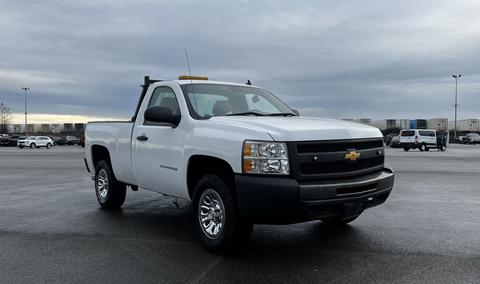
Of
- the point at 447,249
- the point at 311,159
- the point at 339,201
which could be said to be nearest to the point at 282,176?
the point at 311,159

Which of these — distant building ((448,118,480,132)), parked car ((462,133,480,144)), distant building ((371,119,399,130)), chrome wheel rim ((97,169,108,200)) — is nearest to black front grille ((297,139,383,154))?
chrome wheel rim ((97,169,108,200))

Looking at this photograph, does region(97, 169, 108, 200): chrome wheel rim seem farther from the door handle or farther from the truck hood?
the truck hood

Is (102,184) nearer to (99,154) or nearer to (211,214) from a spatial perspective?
(99,154)

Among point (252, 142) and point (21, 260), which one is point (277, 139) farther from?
point (21, 260)

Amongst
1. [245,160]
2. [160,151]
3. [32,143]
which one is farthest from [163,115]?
[32,143]

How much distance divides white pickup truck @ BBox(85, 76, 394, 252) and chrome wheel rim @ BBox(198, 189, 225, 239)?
0.01m

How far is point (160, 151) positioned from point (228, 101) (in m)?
1.15

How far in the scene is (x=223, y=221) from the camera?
5.07 meters

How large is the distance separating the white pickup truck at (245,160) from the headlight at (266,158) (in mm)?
10

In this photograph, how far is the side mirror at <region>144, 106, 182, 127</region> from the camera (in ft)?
18.8

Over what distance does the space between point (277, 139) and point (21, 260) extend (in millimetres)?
3100

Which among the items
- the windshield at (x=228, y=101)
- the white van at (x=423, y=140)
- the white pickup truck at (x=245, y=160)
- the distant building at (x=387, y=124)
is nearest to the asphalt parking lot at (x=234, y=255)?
the white pickup truck at (x=245, y=160)

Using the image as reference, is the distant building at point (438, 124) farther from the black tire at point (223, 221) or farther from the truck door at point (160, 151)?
the black tire at point (223, 221)

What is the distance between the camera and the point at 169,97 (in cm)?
655
